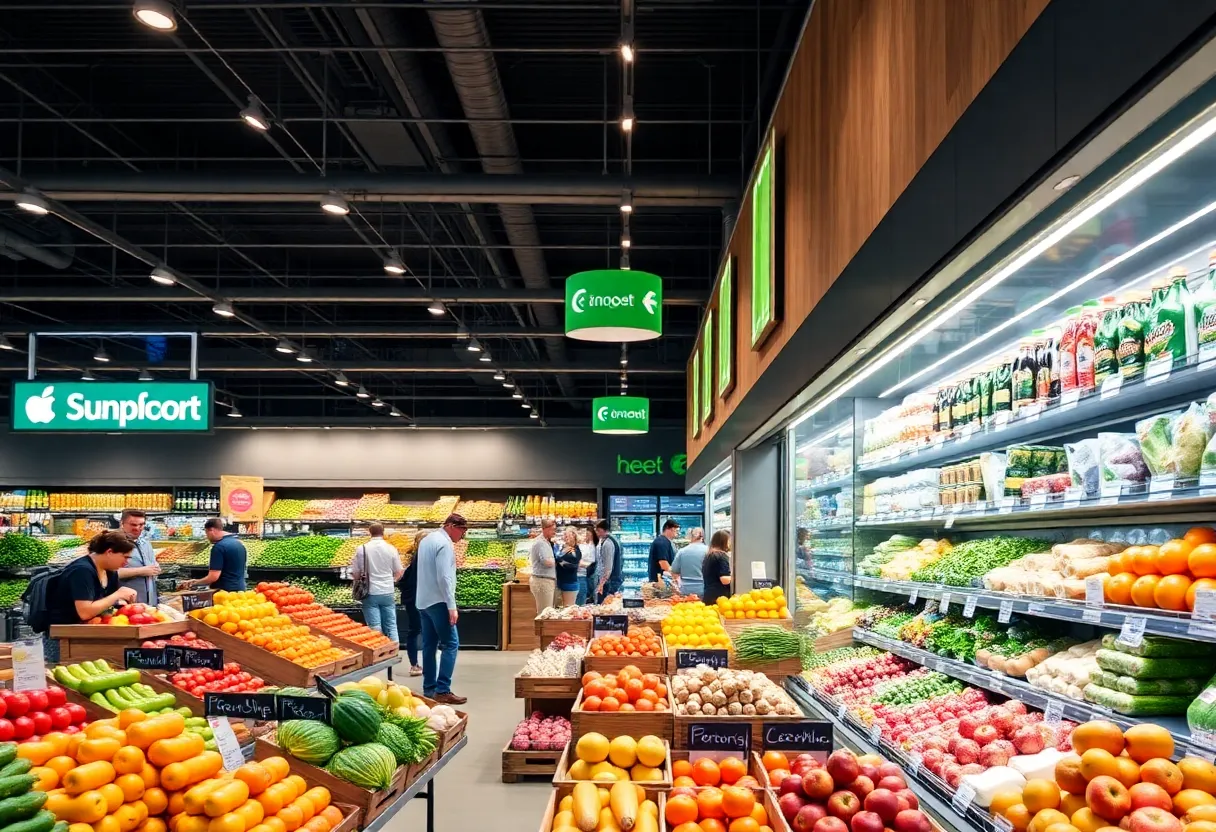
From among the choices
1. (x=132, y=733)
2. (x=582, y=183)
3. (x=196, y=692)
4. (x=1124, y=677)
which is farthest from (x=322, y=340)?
(x=1124, y=677)

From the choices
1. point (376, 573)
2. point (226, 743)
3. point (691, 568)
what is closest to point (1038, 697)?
point (226, 743)

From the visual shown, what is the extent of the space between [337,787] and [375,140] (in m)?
6.46

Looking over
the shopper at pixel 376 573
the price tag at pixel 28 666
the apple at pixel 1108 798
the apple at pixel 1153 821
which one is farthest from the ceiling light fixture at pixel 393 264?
the apple at pixel 1153 821

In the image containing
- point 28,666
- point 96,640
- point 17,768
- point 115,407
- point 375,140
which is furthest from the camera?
point 115,407

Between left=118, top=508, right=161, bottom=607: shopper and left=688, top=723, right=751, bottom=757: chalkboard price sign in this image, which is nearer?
left=688, top=723, right=751, bottom=757: chalkboard price sign

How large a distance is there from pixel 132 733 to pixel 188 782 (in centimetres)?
25

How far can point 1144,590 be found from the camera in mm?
2689

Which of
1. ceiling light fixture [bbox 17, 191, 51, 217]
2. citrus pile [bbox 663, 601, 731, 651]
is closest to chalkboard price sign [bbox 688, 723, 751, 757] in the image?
citrus pile [bbox 663, 601, 731, 651]

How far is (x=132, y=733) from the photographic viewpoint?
10.5 feet

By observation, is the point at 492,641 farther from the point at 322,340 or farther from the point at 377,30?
the point at 377,30

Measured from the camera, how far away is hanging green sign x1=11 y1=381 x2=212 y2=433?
876 centimetres

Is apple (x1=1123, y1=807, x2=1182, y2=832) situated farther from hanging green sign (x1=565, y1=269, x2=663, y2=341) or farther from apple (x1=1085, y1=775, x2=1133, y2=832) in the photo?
hanging green sign (x1=565, y1=269, x2=663, y2=341)

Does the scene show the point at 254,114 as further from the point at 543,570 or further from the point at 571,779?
the point at 543,570

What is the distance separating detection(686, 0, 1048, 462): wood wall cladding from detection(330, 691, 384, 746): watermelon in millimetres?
2285
